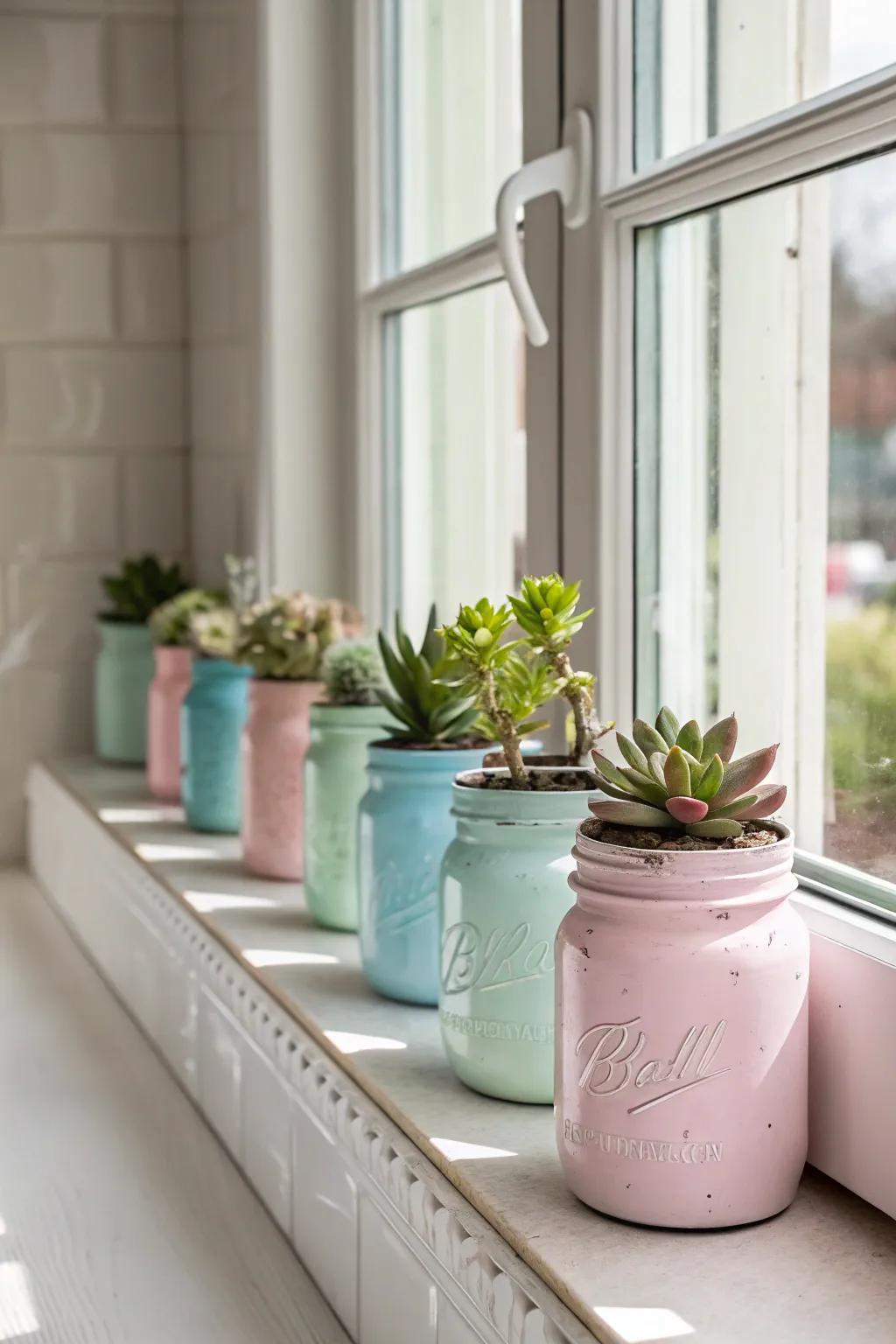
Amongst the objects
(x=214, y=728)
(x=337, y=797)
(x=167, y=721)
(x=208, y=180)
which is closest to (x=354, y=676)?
(x=337, y=797)

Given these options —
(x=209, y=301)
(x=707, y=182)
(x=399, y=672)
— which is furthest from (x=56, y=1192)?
(x=209, y=301)

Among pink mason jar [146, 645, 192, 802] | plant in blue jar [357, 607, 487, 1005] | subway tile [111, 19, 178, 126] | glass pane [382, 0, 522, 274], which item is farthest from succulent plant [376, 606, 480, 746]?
subway tile [111, 19, 178, 126]

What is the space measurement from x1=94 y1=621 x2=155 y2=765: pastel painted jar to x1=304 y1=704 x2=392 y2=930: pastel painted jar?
84cm

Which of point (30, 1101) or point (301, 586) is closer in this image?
point (30, 1101)

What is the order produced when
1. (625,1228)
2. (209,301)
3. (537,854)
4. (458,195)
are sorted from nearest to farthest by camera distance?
1. (625,1228)
2. (537,854)
3. (458,195)
4. (209,301)

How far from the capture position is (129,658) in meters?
1.88

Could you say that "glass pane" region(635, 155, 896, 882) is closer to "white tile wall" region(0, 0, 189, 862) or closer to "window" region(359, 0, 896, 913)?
"window" region(359, 0, 896, 913)

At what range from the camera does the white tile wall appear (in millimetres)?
1925

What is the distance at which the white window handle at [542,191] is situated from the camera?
3.08 ft

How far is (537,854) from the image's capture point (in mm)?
734

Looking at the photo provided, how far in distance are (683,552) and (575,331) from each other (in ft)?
0.56

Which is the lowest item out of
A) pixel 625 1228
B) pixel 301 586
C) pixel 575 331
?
pixel 625 1228

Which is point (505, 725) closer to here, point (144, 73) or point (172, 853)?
point (172, 853)

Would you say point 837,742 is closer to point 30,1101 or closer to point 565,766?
point 565,766
